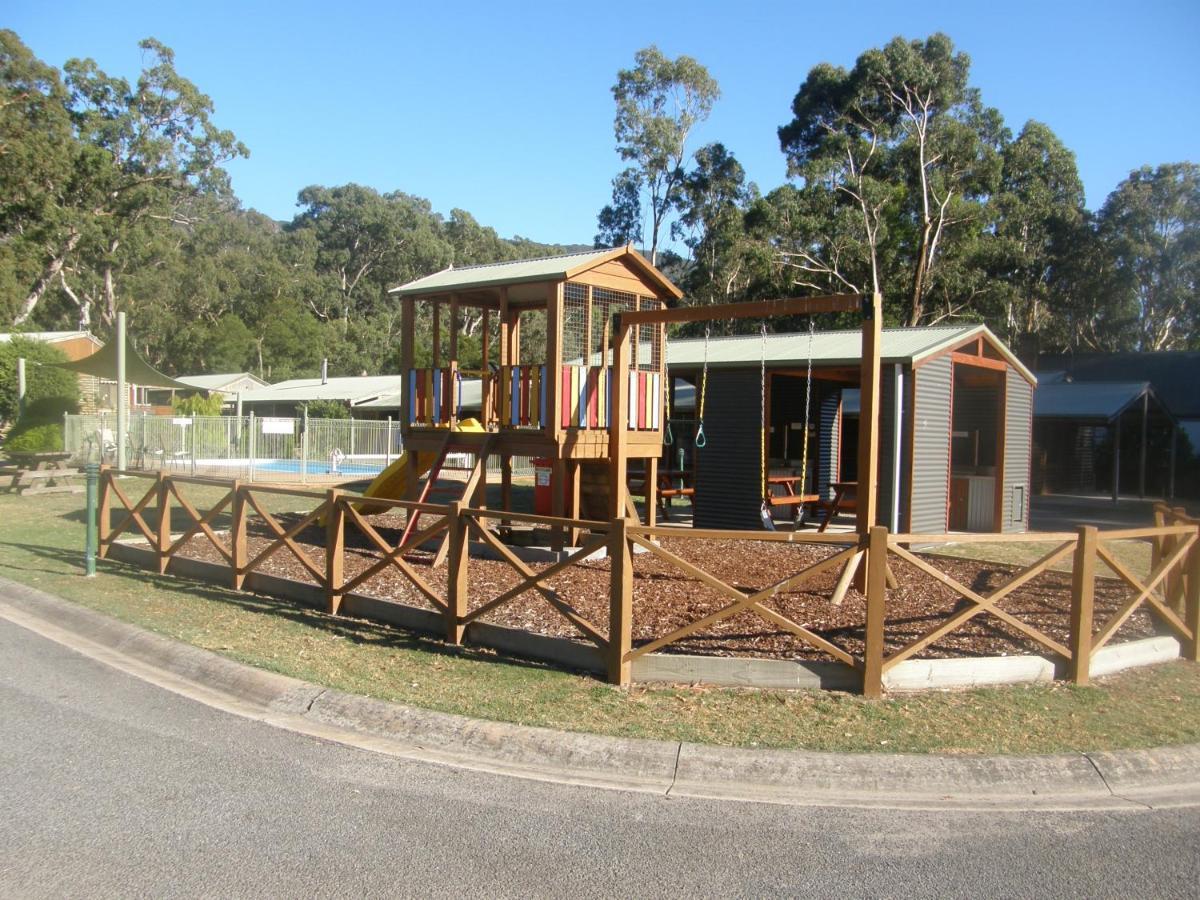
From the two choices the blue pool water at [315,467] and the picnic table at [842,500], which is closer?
the picnic table at [842,500]

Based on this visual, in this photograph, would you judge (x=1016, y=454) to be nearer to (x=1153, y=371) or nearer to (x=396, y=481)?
(x=396, y=481)

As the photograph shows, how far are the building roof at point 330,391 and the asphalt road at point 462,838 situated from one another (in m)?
39.7

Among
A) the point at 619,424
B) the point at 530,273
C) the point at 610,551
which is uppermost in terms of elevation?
the point at 530,273

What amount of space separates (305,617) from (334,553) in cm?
69

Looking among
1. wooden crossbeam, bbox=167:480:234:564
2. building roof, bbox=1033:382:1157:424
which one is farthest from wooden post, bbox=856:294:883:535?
building roof, bbox=1033:382:1157:424

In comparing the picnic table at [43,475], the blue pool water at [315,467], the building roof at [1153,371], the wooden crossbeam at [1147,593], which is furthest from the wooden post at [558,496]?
the building roof at [1153,371]

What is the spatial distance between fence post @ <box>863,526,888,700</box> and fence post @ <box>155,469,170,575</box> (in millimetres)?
8665

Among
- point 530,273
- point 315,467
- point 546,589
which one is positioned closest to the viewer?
point 546,589

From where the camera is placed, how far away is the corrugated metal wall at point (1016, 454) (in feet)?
59.1

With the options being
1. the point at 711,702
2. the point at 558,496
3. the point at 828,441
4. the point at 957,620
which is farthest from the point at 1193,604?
the point at 828,441

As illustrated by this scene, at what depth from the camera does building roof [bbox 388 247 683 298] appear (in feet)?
39.4

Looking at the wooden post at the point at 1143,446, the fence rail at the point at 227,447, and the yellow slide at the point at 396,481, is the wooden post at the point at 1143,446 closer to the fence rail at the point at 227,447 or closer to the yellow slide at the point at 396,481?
the fence rail at the point at 227,447

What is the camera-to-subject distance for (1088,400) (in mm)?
29250

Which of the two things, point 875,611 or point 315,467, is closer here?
point 875,611
